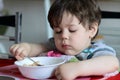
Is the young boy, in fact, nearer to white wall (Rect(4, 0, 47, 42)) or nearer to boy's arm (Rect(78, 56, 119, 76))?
boy's arm (Rect(78, 56, 119, 76))

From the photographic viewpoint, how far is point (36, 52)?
101cm

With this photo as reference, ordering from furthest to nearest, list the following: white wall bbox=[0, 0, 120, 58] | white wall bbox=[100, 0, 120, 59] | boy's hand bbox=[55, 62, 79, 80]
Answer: white wall bbox=[0, 0, 120, 58] < white wall bbox=[100, 0, 120, 59] < boy's hand bbox=[55, 62, 79, 80]

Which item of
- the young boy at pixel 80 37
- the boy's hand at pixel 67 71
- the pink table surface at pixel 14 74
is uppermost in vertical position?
the young boy at pixel 80 37

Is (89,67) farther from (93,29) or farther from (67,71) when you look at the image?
(93,29)

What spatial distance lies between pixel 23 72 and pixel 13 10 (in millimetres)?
1413

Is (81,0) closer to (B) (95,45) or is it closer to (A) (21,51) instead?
(B) (95,45)

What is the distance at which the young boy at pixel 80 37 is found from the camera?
790mm

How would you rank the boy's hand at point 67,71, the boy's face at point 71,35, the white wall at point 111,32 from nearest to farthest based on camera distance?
the boy's hand at point 67,71
the boy's face at point 71,35
the white wall at point 111,32

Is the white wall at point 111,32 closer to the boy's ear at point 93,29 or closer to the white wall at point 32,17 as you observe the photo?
the white wall at point 32,17

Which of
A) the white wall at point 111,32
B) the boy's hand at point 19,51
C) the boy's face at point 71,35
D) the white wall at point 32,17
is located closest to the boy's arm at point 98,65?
the boy's face at point 71,35

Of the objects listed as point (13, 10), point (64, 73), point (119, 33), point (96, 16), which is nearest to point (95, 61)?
point (64, 73)

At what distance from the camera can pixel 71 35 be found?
0.85m

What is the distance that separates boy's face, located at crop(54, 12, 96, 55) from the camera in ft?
2.79

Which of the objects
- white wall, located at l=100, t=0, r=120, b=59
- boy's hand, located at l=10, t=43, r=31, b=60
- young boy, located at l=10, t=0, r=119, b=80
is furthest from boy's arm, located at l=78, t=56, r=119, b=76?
white wall, located at l=100, t=0, r=120, b=59
